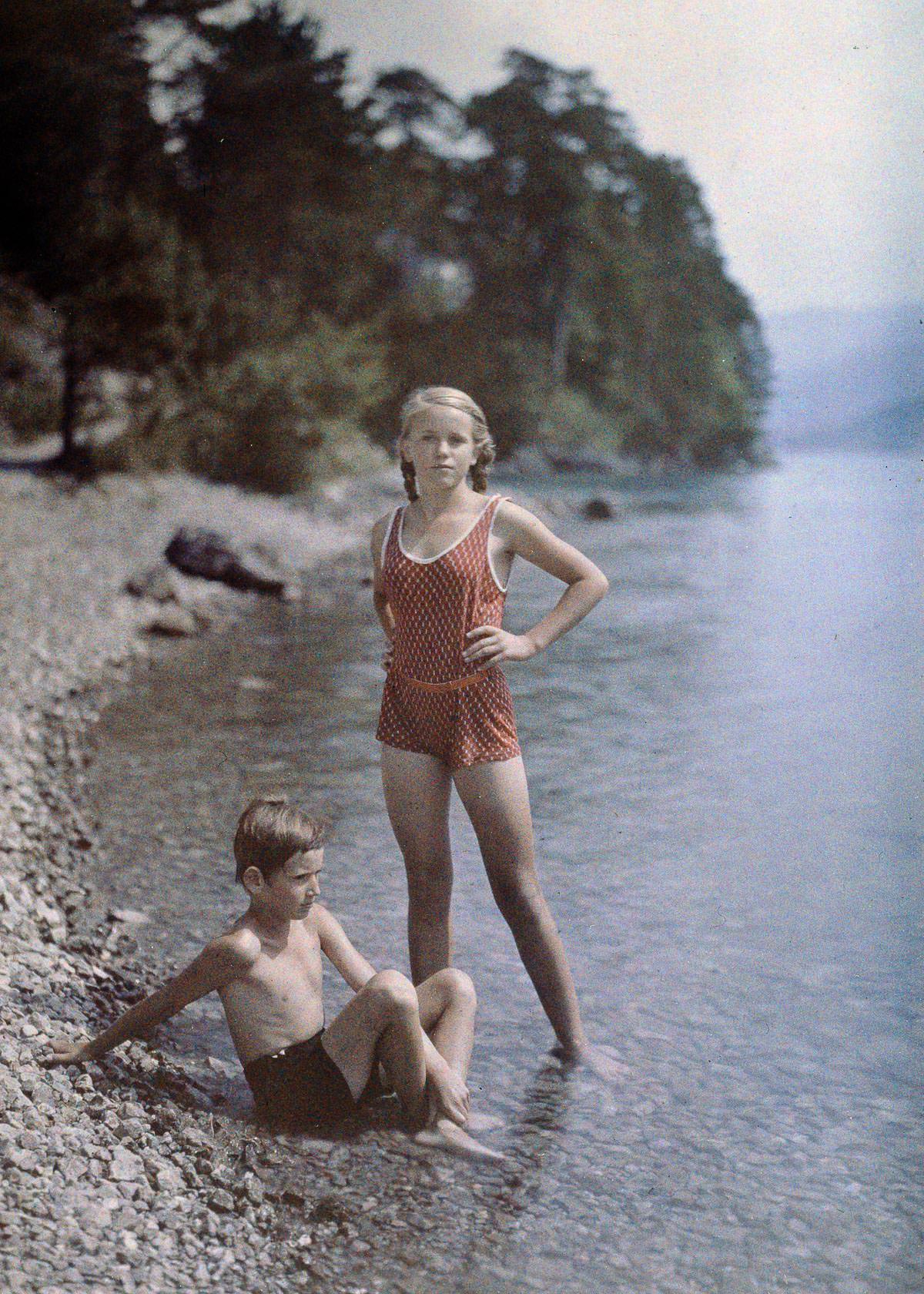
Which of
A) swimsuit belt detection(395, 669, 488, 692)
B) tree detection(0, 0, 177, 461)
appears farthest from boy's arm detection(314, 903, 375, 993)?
tree detection(0, 0, 177, 461)

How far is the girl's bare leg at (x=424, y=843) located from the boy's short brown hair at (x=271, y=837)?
0.19 metres

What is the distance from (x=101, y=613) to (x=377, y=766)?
2380mm

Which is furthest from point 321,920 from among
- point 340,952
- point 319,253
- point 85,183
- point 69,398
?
point 319,253

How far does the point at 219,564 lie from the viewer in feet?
25.4

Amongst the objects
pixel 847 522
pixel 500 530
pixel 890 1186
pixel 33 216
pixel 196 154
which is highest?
pixel 196 154

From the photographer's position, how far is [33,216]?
8680mm

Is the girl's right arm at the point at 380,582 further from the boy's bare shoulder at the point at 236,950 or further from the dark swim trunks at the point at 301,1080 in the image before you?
the dark swim trunks at the point at 301,1080

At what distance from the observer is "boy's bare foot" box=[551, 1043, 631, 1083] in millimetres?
2561

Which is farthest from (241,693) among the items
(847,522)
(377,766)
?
(847,522)

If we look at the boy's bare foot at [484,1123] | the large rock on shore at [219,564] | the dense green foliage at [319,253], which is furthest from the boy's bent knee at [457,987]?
the large rock on shore at [219,564]

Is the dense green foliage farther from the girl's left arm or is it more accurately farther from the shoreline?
the girl's left arm

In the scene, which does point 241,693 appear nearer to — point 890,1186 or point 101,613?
point 101,613

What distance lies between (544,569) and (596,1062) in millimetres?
942

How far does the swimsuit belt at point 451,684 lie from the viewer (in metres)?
2.26
